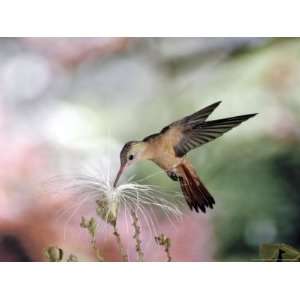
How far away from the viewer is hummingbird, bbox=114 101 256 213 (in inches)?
68.2

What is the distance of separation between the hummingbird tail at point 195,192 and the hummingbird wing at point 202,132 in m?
0.09

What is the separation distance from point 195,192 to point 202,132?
0.23 m

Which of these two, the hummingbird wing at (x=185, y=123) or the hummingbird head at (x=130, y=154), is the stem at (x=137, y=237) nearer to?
the hummingbird head at (x=130, y=154)

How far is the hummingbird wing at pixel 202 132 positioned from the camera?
68.3 inches

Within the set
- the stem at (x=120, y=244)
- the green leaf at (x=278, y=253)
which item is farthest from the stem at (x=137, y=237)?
the green leaf at (x=278, y=253)

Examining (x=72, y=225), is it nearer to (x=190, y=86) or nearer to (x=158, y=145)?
(x=158, y=145)

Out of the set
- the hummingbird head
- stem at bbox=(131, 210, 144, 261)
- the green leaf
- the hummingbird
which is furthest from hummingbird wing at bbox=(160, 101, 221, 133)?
the green leaf

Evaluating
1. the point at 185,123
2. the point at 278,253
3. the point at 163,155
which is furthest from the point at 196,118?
the point at 278,253

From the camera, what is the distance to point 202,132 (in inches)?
68.4

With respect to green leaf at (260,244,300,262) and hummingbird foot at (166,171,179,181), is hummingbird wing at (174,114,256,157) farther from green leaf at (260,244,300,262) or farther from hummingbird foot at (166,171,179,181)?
green leaf at (260,244,300,262)

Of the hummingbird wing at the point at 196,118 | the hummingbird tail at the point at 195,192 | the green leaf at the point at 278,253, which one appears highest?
the hummingbird wing at the point at 196,118

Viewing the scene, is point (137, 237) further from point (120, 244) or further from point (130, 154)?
point (130, 154)

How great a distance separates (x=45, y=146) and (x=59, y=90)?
222mm
